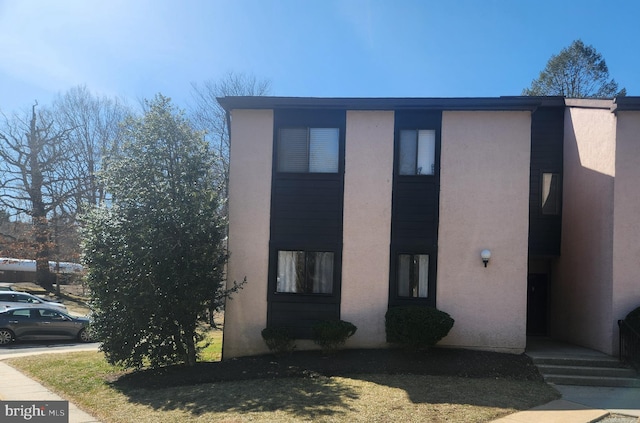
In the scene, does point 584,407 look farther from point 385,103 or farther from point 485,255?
point 385,103

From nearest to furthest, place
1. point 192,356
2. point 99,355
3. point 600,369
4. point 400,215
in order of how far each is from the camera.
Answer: point 600,369 < point 192,356 < point 400,215 < point 99,355

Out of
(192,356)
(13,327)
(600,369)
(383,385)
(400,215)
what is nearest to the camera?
(383,385)

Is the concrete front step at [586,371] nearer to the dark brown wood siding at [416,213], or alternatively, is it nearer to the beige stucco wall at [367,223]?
the dark brown wood siding at [416,213]

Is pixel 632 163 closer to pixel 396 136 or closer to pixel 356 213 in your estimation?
pixel 396 136

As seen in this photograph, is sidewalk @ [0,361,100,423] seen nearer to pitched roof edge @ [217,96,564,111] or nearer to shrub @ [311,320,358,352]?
shrub @ [311,320,358,352]

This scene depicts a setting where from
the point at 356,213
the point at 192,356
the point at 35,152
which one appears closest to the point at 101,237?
the point at 192,356

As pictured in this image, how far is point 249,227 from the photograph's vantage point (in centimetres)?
1170

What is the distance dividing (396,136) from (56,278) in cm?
3164

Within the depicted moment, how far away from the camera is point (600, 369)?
9.41m

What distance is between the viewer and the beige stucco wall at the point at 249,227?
11.5 meters

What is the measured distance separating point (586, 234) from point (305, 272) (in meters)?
6.94

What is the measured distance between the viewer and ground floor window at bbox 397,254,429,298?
11281mm

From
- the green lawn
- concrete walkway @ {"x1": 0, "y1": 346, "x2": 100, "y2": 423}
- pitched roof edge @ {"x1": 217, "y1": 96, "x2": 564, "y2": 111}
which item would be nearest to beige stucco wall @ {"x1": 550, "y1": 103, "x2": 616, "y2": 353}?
pitched roof edge @ {"x1": 217, "y1": 96, "x2": 564, "y2": 111}

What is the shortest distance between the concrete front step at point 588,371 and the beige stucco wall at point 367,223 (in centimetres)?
352
